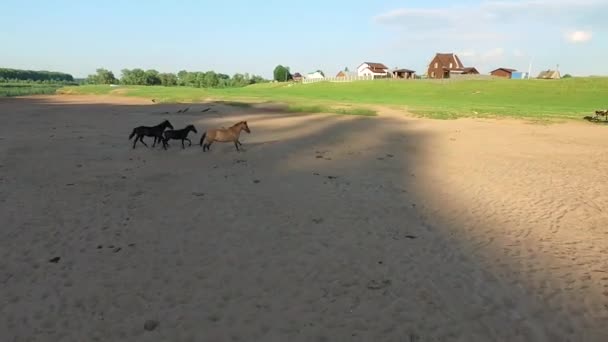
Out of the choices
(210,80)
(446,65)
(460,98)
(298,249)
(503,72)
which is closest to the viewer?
(298,249)

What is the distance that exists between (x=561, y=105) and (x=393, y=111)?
83.1 ft

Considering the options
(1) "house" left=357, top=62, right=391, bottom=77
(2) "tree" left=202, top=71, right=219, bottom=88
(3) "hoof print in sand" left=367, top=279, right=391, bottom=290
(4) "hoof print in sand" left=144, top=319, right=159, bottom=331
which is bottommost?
(4) "hoof print in sand" left=144, top=319, right=159, bottom=331

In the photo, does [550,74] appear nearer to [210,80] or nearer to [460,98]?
[460,98]

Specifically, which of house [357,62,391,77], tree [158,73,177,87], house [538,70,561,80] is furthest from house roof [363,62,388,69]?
tree [158,73,177,87]

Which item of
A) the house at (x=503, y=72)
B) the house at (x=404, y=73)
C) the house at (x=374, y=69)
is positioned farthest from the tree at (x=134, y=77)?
the house at (x=503, y=72)

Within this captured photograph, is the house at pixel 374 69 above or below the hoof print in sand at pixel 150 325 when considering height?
above

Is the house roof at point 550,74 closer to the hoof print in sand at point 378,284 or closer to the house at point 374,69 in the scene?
the house at point 374,69

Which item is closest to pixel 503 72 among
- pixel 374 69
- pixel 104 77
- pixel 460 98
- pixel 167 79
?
pixel 374 69

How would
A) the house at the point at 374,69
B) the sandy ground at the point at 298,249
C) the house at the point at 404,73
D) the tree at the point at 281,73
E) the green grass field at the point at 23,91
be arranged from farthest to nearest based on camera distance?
the tree at the point at 281,73 → the house at the point at 374,69 → the house at the point at 404,73 → the green grass field at the point at 23,91 → the sandy ground at the point at 298,249

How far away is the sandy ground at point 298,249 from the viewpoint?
5094mm

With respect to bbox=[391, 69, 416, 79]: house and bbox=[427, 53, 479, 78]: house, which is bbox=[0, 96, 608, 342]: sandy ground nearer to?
bbox=[427, 53, 479, 78]: house

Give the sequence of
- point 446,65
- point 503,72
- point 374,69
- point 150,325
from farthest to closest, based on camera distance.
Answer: point 374,69 < point 503,72 < point 446,65 < point 150,325

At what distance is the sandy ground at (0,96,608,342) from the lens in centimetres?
509

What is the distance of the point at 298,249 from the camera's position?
732 centimetres
